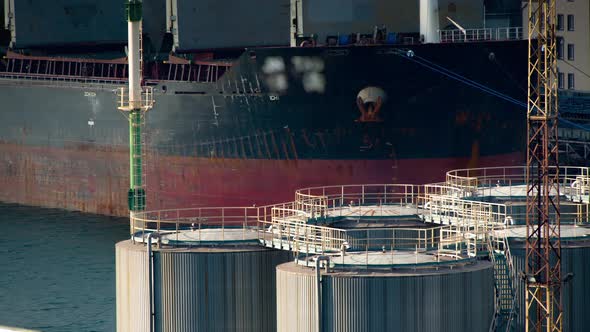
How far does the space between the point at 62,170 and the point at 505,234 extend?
90.2ft

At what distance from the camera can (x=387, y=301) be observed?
27.3m

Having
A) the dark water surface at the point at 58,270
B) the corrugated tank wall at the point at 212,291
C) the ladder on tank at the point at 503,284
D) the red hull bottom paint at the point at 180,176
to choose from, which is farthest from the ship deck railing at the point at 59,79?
the ladder on tank at the point at 503,284

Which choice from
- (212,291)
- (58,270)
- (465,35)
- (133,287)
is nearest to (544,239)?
(212,291)

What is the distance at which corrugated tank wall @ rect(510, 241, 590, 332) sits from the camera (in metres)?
30.5

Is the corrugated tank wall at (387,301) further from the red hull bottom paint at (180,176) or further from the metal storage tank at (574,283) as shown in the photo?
the red hull bottom paint at (180,176)

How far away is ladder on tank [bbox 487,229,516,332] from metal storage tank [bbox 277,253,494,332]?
1.58 meters

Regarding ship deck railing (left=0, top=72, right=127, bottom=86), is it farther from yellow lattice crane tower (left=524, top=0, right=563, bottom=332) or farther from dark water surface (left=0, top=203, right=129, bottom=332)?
yellow lattice crane tower (left=524, top=0, right=563, bottom=332)

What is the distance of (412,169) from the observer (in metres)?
47.6

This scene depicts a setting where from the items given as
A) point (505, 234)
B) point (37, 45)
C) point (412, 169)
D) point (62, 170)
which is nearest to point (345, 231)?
point (505, 234)

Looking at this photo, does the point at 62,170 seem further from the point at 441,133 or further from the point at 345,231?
the point at 345,231

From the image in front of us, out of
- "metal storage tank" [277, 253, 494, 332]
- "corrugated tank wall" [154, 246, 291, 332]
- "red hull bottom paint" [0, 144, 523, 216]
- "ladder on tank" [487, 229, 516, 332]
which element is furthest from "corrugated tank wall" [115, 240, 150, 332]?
"red hull bottom paint" [0, 144, 523, 216]

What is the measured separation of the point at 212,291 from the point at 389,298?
13.6 feet

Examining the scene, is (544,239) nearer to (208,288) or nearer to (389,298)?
(389,298)

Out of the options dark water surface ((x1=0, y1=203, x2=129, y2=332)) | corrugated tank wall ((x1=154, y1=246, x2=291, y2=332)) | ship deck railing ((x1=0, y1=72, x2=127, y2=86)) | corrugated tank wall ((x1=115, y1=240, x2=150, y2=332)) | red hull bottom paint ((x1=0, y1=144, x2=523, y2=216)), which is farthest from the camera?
ship deck railing ((x1=0, y1=72, x2=127, y2=86))
